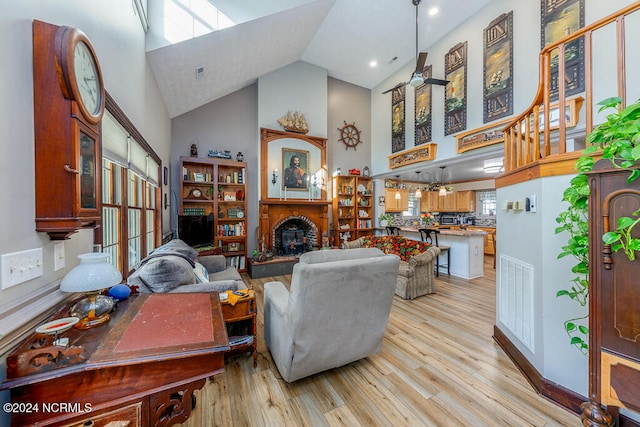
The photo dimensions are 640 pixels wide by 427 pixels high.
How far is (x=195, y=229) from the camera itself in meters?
4.17

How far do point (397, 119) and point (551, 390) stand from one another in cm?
567

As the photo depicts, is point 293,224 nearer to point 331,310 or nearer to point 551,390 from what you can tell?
point 331,310

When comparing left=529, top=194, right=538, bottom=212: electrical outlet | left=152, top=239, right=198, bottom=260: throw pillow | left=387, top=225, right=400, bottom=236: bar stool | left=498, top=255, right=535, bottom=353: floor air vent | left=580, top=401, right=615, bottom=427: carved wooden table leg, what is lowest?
left=580, top=401, right=615, bottom=427: carved wooden table leg

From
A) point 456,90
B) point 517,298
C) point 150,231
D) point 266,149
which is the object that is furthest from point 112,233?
point 456,90

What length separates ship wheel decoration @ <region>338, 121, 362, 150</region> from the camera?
6.67m

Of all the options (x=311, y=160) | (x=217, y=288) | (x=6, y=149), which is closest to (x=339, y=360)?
(x=217, y=288)

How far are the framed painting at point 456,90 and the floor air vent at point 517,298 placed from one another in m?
3.15

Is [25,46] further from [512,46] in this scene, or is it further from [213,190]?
[512,46]

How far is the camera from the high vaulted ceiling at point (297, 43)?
301cm

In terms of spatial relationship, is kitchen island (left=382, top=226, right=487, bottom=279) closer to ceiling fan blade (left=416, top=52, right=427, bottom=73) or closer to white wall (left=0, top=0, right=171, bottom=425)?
ceiling fan blade (left=416, top=52, right=427, bottom=73)

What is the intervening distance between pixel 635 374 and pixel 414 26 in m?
5.76

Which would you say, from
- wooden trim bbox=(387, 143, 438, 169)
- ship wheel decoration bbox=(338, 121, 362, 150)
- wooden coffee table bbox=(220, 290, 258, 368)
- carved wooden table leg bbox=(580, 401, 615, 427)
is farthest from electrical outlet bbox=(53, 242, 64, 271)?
ship wheel decoration bbox=(338, 121, 362, 150)

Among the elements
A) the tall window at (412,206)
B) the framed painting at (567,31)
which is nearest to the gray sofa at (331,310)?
the framed painting at (567,31)

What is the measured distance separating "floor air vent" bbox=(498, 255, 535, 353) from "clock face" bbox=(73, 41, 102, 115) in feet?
10.0
